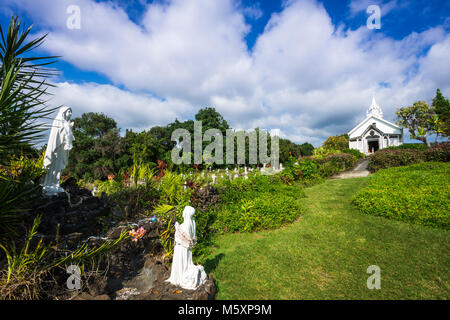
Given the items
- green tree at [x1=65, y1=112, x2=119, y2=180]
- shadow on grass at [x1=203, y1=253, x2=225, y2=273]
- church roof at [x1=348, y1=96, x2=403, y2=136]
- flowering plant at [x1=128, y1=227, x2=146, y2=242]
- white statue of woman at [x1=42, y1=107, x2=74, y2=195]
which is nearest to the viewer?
flowering plant at [x1=128, y1=227, x2=146, y2=242]

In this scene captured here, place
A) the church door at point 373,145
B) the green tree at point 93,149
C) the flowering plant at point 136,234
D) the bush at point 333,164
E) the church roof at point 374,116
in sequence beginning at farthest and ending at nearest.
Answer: the church door at point 373,145 → the church roof at point 374,116 → the green tree at point 93,149 → the bush at point 333,164 → the flowering plant at point 136,234

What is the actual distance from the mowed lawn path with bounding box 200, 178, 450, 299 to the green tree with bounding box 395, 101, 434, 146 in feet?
82.4

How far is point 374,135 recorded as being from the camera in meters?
26.0

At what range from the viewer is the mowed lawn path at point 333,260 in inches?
123

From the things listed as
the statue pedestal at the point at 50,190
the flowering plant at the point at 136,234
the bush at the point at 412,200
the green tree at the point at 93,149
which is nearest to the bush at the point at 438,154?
the bush at the point at 412,200

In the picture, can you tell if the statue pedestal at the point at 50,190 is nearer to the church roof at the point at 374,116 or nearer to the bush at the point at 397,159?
the bush at the point at 397,159

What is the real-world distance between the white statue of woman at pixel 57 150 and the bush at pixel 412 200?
8.72m


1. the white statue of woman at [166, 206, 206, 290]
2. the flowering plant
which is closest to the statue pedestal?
the flowering plant

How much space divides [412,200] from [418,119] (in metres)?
26.6

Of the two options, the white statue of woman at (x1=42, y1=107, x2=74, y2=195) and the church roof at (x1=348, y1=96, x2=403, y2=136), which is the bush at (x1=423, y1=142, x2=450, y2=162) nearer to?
the church roof at (x1=348, y1=96, x2=403, y2=136)

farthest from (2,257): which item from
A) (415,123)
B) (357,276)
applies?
(415,123)

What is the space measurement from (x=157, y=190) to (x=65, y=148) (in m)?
2.67

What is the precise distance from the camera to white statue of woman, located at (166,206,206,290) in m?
2.82
